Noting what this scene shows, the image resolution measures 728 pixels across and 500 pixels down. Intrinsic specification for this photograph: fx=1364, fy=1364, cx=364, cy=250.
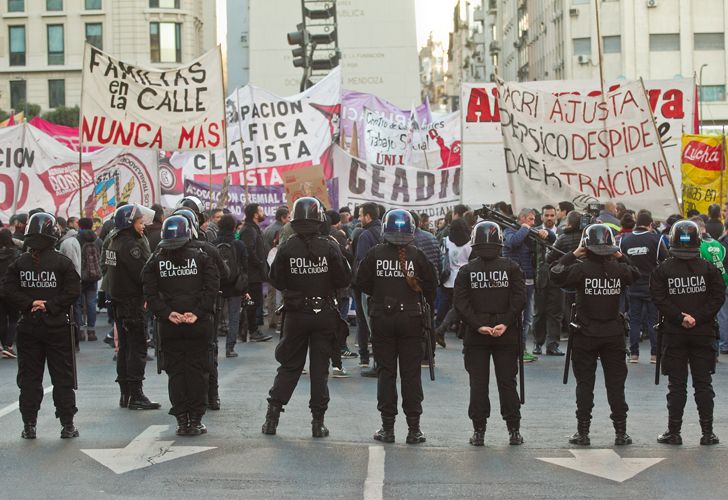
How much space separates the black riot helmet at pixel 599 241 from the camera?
33.6 ft

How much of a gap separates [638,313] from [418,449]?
660 cm

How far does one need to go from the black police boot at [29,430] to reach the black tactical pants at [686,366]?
4.82 meters

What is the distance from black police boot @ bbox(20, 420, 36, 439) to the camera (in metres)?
10.4

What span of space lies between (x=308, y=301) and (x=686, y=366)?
2.92 meters

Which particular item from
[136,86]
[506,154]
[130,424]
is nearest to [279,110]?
[136,86]

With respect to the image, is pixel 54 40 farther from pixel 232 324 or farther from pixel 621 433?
pixel 621 433

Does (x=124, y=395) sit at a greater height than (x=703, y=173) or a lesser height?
lesser

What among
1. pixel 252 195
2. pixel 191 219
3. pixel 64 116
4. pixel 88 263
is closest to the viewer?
pixel 191 219

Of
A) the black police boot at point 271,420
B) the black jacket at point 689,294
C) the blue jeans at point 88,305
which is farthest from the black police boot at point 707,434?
the blue jeans at point 88,305

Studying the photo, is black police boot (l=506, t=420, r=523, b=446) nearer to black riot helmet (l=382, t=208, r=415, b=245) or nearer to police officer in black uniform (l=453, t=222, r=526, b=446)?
police officer in black uniform (l=453, t=222, r=526, b=446)

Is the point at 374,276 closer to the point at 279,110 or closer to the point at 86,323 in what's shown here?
the point at 86,323

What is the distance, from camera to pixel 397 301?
409 inches

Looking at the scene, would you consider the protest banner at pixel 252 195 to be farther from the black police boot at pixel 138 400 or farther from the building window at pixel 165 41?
the building window at pixel 165 41

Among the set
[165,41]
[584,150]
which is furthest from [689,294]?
[165,41]
